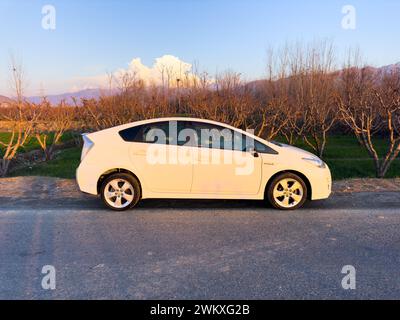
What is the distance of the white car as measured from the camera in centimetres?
541

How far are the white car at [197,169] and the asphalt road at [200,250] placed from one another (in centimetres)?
29

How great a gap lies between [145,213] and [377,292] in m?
3.46

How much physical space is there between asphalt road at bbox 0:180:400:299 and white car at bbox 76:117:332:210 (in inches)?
11.4

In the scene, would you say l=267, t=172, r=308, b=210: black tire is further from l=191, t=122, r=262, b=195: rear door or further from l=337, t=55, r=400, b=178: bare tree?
l=337, t=55, r=400, b=178: bare tree

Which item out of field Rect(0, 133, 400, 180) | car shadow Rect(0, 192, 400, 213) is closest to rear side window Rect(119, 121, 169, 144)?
car shadow Rect(0, 192, 400, 213)

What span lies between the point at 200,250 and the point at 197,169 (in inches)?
72.1

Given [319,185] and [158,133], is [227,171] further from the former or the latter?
[319,185]

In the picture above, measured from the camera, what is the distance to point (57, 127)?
16.6 meters

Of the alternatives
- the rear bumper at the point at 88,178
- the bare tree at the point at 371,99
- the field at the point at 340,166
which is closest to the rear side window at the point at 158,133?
the rear bumper at the point at 88,178

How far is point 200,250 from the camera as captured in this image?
3822 millimetres

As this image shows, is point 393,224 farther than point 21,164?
No

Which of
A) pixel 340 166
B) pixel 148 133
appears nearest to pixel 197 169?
pixel 148 133
